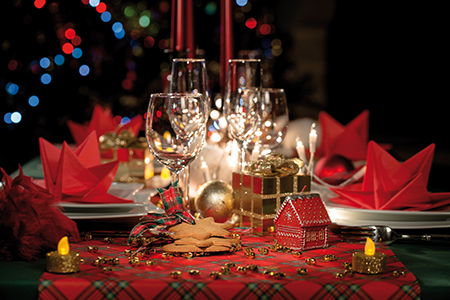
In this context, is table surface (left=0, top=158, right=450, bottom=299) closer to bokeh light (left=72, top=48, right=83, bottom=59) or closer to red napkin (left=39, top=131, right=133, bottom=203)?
red napkin (left=39, top=131, right=133, bottom=203)

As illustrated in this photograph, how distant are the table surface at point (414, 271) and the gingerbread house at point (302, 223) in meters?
0.15

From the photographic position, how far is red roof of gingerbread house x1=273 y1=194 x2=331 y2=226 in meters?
0.98

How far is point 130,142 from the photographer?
5.35ft

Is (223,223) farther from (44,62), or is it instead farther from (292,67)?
(292,67)

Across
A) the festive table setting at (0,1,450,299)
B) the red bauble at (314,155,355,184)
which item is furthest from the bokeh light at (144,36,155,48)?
the festive table setting at (0,1,450,299)

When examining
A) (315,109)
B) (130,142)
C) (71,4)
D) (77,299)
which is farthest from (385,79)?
(77,299)

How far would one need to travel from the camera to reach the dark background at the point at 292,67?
4129mm

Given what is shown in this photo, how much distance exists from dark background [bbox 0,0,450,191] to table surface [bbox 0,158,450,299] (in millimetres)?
1797

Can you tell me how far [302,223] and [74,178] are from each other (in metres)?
0.56

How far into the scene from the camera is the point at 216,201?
1.17 metres

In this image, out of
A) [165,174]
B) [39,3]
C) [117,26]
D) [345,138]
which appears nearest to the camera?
[165,174]

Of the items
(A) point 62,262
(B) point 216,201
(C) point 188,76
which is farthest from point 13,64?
(A) point 62,262

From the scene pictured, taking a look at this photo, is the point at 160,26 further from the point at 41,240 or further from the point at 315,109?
the point at 41,240

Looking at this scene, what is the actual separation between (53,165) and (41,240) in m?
0.36
